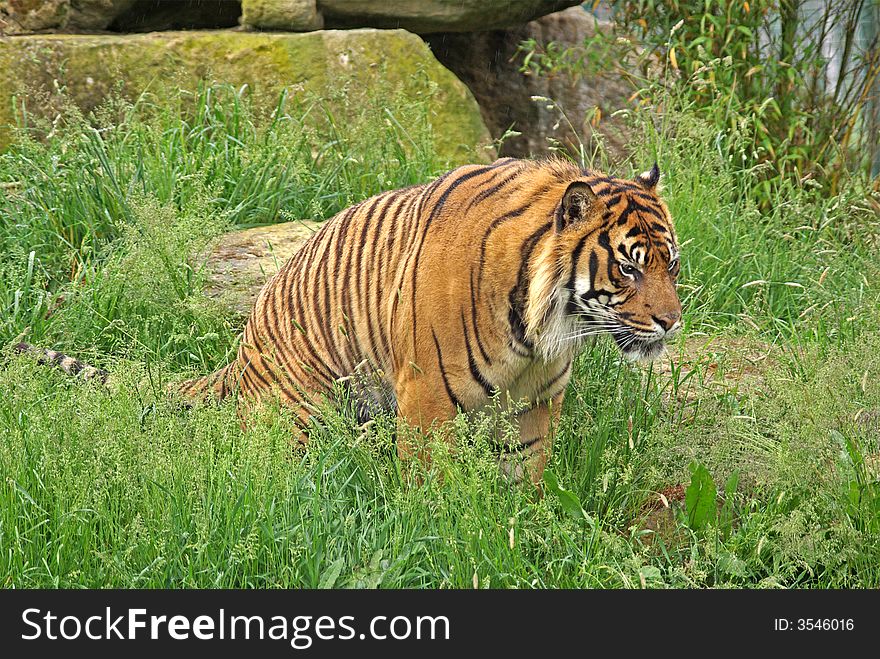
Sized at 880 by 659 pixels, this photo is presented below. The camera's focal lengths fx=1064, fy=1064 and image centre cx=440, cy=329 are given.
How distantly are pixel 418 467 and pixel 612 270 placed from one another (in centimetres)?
90

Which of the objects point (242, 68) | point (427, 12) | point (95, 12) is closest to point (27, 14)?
point (95, 12)

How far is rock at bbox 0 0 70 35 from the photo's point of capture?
6711mm

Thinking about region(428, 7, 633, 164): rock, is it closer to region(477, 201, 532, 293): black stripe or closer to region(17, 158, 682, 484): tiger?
region(17, 158, 682, 484): tiger

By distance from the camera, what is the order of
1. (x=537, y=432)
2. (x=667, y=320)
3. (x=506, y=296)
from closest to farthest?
1. (x=667, y=320)
2. (x=506, y=296)
3. (x=537, y=432)

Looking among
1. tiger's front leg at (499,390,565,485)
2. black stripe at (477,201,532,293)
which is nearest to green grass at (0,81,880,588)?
tiger's front leg at (499,390,565,485)

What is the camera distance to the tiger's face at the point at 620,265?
3.42 meters

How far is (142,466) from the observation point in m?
3.05

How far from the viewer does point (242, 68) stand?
6.73m

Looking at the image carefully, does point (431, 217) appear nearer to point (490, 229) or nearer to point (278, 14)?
point (490, 229)

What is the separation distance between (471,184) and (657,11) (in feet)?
12.2

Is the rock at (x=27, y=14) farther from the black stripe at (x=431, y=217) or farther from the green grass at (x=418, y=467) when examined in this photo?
the black stripe at (x=431, y=217)

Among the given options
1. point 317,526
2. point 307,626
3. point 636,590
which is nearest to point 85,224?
point 317,526

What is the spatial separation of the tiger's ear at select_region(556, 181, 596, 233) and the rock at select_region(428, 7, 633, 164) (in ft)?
15.8

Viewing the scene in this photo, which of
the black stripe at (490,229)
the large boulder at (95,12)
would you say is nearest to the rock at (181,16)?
the large boulder at (95,12)
